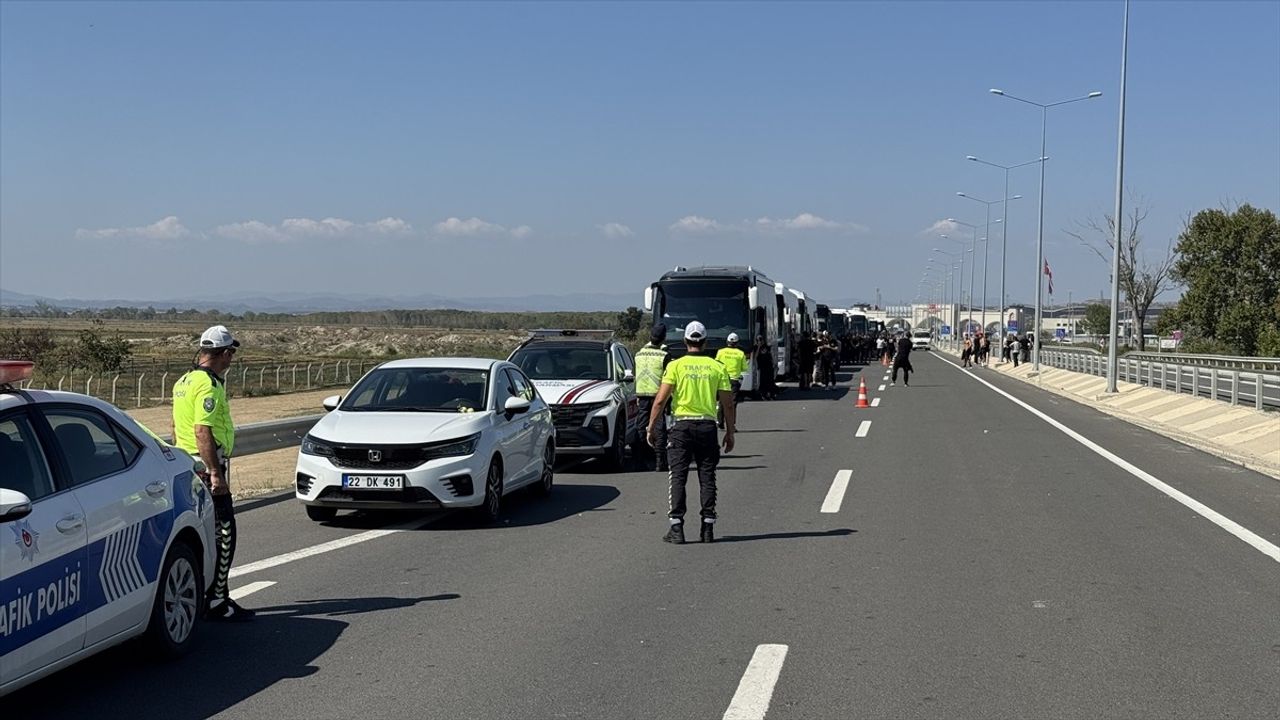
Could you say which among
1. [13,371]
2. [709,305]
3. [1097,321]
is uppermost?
[709,305]

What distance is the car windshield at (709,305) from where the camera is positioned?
3209 cm

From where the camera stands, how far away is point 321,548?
33.6 ft

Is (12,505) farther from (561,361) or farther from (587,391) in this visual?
(561,361)

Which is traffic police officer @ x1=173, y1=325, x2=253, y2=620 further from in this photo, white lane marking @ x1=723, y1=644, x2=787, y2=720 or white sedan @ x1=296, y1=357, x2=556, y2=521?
white sedan @ x1=296, y1=357, x2=556, y2=521

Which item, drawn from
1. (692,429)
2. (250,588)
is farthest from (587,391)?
(250,588)

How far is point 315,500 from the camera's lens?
36.1ft

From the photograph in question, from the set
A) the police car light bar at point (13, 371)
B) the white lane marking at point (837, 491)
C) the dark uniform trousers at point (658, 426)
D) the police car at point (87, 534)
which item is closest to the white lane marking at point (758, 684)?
the police car at point (87, 534)

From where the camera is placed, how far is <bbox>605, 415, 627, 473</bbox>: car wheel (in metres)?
16.1

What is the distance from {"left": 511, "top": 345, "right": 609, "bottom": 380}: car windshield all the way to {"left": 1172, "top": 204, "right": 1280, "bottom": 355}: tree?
67735 millimetres

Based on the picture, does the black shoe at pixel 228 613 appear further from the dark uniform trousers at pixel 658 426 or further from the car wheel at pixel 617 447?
the car wheel at pixel 617 447

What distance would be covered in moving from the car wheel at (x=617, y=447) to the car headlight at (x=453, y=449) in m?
4.92

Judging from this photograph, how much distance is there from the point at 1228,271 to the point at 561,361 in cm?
7050

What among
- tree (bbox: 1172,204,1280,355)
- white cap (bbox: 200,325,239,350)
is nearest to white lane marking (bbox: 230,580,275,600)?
white cap (bbox: 200,325,239,350)

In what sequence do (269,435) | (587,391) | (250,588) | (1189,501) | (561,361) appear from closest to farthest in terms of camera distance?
(250,588) < (1189,501) < (269,435) < (587,391) < (561,361)
